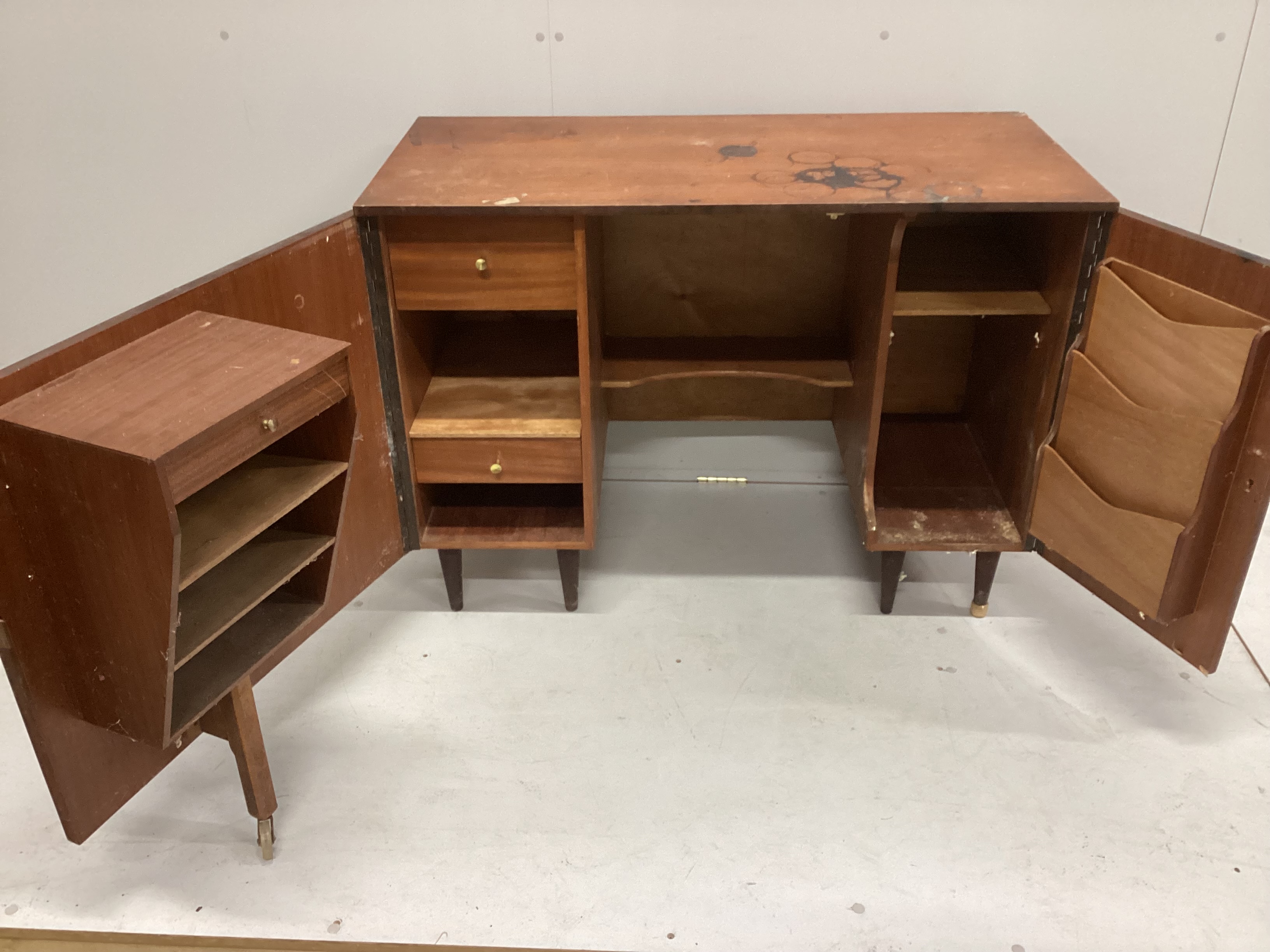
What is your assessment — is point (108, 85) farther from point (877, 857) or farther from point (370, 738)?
point (877, 857)

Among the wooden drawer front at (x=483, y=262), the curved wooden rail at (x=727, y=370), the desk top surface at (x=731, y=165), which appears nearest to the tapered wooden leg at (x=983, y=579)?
the curved wooden rail at (x=727, y=370)

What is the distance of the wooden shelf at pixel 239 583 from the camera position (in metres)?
1.52

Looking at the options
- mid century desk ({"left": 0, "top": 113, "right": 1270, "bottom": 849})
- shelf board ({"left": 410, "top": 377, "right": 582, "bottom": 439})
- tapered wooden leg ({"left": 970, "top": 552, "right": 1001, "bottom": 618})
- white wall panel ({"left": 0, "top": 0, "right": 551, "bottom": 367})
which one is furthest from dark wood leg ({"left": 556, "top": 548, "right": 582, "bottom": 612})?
white wall panel ({"left": 0, "top": 0, "right": 551, "bottom": 367})

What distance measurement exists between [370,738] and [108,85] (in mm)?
1655

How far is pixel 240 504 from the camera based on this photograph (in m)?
1.57

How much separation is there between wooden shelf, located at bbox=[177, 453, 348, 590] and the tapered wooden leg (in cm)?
144

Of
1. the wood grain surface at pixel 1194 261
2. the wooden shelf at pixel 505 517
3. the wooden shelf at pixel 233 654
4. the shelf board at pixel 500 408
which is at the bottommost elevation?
the wooden shelf at pixel 505 517

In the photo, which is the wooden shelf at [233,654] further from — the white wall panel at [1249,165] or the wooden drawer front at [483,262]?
the white wall panel at [1249,165]

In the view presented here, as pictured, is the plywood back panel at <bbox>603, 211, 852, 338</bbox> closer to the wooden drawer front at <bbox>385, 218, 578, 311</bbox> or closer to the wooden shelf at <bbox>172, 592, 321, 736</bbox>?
the wooden drawer front at <bbox>385, 218, 578, 311</bbox>

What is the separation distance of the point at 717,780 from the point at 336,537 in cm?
86

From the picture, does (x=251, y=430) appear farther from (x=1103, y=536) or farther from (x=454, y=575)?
(x=1103, y=536)

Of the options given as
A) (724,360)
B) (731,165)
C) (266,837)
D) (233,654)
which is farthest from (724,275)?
(266,837)

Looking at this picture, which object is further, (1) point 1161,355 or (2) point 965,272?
(2) point 965,272

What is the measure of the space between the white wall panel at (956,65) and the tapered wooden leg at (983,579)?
3.06 feet
